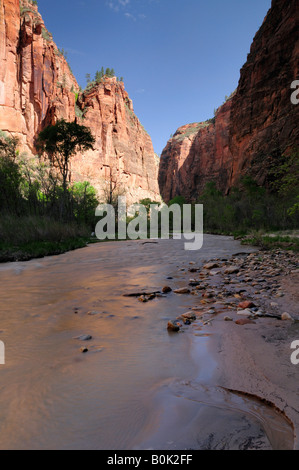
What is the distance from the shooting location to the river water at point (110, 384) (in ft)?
3.13

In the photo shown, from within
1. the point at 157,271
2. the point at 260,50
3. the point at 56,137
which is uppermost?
the point at 260,50

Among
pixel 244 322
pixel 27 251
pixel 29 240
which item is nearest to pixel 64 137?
pixel 29 240

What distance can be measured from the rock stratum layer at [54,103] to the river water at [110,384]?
42.2 meters

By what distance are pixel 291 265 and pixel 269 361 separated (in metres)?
3.81

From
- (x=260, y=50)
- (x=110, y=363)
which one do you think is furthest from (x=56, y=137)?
(x=260, y=50)

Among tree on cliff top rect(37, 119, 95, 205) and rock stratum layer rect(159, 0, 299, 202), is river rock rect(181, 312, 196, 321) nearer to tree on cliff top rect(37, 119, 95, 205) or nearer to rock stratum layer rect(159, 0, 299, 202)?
tree on cliff top rect(37, 119, 95, 205)

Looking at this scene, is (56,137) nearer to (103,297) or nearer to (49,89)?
(103,297)

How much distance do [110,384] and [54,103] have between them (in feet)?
186

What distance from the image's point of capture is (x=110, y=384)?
1.32m

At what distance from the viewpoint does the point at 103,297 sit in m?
3.20

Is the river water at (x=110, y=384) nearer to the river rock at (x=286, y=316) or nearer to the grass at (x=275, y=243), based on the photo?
the river rock at (x=286, y=316)

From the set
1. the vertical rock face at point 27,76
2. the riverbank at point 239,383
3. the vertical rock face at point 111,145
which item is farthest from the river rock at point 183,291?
the vertical rock face at point 111,145
